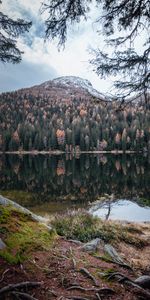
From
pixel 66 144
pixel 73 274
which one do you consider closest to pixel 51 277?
pixel 73 274

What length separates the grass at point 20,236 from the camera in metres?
6.04

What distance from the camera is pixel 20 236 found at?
6891 millimetres

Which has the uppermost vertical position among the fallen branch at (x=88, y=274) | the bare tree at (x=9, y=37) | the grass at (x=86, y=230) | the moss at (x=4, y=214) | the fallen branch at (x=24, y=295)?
the bare tree at (x=9, y=37)

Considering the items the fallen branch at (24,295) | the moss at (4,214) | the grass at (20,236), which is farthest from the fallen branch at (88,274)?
the moss at (4,214)

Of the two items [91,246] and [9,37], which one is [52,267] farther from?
[9,37]

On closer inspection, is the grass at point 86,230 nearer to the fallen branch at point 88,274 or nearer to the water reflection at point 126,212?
the fallen branch at point 88,274

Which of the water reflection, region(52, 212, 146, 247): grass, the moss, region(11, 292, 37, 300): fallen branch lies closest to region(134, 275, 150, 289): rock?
region(11, 292, 37, 300): fallen branch

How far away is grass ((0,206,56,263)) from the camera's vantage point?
6.04 metres

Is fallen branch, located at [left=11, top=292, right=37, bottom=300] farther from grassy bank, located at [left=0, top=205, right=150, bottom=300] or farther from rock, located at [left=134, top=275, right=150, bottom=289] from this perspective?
rock, located at [left=134, top=275, right=150, bottom=289]

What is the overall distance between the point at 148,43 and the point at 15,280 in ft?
18.3

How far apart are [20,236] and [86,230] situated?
4178 millimetres

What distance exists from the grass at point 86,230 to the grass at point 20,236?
1911 mm

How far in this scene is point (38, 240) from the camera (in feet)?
23.4

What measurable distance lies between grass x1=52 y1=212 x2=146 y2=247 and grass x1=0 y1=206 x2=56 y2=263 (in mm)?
1911
